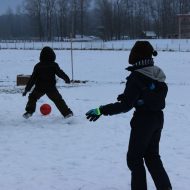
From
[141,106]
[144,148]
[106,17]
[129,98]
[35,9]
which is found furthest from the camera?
[35,9]

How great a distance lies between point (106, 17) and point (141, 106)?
373ft

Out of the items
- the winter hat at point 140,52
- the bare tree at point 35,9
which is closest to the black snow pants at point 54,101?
the winter hat at point 140,52

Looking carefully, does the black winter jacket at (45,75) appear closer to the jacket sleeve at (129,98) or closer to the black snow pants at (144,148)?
the black snow pants at (144,148)

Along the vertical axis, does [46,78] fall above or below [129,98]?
below

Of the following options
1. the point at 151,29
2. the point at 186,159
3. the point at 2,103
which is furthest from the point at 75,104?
the point at 151,29

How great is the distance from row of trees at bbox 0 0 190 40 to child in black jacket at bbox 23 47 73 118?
102m

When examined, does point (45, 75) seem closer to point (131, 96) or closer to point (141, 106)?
point (141, 106)

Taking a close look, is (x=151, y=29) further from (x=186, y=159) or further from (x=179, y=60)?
(x=186, y=159)

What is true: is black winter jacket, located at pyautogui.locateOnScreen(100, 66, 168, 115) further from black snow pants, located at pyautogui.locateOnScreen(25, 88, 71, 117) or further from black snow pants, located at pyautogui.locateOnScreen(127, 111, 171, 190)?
black snow pants, located at pyautogui.locateOnScreen(25, 88, 71, 117)

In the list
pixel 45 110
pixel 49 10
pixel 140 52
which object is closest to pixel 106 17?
pixel 49 10

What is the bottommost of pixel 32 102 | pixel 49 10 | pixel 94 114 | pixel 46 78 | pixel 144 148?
pixel 32 102

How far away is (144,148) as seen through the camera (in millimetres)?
5344

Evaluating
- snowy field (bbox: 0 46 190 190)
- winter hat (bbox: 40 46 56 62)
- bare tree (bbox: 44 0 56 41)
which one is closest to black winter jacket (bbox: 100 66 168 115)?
snowy field (bbox: 0 46 190 190)

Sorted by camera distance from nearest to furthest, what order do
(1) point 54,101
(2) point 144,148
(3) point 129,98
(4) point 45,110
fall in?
(3) point 129,98 → (2) point 144,148 → (1) point 54,101 → (4) point 45,110
